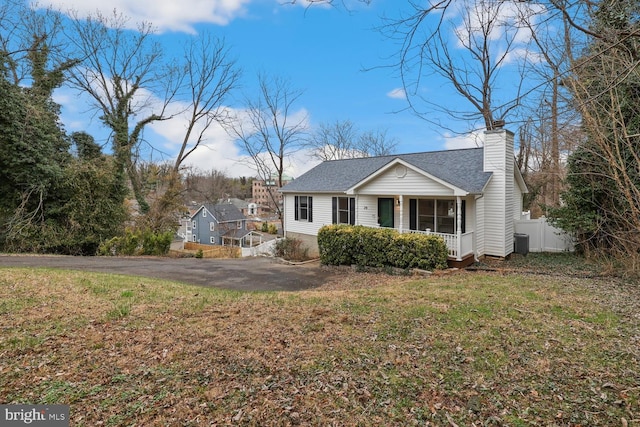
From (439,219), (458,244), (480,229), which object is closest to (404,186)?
(439,219)

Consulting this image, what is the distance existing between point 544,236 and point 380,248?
25.6 ft

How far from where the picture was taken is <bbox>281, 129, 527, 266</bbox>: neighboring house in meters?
11.5

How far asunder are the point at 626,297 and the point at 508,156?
641 centimetres

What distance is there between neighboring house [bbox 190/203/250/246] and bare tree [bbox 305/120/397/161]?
500 inches

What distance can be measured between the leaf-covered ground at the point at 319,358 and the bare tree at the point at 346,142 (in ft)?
85.5

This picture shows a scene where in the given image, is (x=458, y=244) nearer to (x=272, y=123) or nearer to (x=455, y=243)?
(x=455, y=243)

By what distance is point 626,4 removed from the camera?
16.9ft

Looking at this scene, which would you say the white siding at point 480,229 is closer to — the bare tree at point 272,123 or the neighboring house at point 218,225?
the bare tree at point 272,123

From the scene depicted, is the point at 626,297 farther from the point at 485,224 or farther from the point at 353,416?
the point at 353,416

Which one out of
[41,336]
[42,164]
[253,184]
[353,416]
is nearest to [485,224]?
[353,416]

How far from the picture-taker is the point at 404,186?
1241cm

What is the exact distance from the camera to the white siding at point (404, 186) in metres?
11.6

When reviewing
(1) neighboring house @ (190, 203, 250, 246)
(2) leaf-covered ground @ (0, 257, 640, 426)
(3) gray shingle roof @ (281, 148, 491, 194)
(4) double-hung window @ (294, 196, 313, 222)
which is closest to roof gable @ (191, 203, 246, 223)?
(1) neighboring house @ (190, 203, 250, 246)

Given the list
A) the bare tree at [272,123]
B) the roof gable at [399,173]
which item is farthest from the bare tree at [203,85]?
the roof gable at [399,173]
